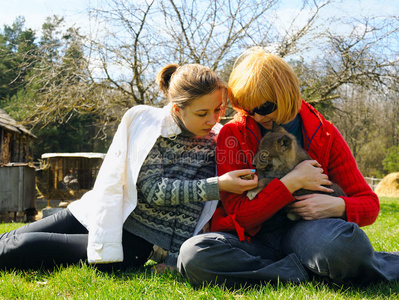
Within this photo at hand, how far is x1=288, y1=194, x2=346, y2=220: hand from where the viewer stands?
283 cm

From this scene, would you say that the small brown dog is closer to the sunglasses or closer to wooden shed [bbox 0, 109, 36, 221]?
the sunglasses

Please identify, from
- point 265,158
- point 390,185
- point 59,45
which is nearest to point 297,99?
point 265,158

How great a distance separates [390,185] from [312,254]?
2117 cm

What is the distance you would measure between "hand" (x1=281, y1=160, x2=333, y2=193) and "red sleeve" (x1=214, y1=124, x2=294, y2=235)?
9 cm

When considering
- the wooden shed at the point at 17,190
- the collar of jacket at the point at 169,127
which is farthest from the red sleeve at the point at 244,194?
the wooden shed at the point at 17,190

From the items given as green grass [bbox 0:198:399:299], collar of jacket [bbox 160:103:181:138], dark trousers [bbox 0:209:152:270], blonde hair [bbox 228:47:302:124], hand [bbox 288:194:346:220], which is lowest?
green grass [bbox 0:198:399:299]

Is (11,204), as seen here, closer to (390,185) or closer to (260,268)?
(260,268)

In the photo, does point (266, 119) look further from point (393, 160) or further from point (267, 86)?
point (393, 160)

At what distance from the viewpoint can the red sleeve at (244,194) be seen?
2.83m

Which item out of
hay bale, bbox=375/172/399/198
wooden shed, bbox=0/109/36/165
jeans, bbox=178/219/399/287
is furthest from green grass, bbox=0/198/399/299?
hay bale, bbox=375/172/399/198

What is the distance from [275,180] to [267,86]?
802 millimetres

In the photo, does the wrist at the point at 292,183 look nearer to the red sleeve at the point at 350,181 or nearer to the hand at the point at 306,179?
the hand at the point at 306,179

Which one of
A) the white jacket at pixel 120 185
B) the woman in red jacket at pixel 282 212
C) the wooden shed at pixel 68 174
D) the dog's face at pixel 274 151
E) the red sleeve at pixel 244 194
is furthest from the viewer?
the wooden shed at pixel 68 174

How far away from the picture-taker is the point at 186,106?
127 inches
